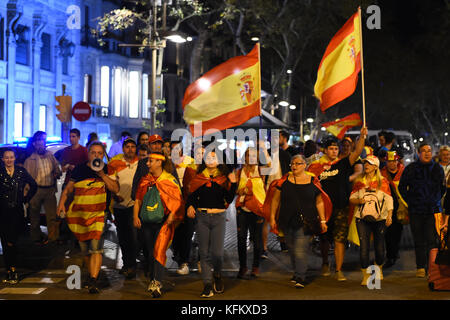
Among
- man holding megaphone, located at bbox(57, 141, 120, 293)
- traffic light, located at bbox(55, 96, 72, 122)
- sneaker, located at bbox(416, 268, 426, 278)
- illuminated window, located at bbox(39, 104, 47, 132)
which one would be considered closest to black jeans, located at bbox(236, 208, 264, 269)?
man holding megaphone, located at bbox(57, 141, 120, 293)

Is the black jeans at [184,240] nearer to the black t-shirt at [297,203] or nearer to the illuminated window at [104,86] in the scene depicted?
the black t-shirt at [297,203]

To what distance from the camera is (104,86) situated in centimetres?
4259

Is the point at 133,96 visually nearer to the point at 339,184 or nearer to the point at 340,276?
the point at 339,184

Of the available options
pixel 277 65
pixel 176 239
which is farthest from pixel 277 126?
pixel 277 65

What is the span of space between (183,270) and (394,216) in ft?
11.2

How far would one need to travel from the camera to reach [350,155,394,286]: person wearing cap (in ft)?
30.6

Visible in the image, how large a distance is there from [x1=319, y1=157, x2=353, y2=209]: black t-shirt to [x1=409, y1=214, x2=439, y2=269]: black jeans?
109 centimetres

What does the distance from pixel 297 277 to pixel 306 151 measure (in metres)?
3.79

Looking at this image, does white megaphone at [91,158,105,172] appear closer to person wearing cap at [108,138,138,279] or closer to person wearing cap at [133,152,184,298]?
person wearing cap at [133,152,184,298]

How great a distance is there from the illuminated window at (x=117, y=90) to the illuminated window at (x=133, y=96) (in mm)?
1365

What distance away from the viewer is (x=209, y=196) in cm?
886

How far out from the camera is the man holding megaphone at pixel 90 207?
8820 mm

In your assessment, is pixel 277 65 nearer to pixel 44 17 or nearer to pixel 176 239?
pixel 44 17

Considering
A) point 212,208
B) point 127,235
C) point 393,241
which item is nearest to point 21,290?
point 127,235
